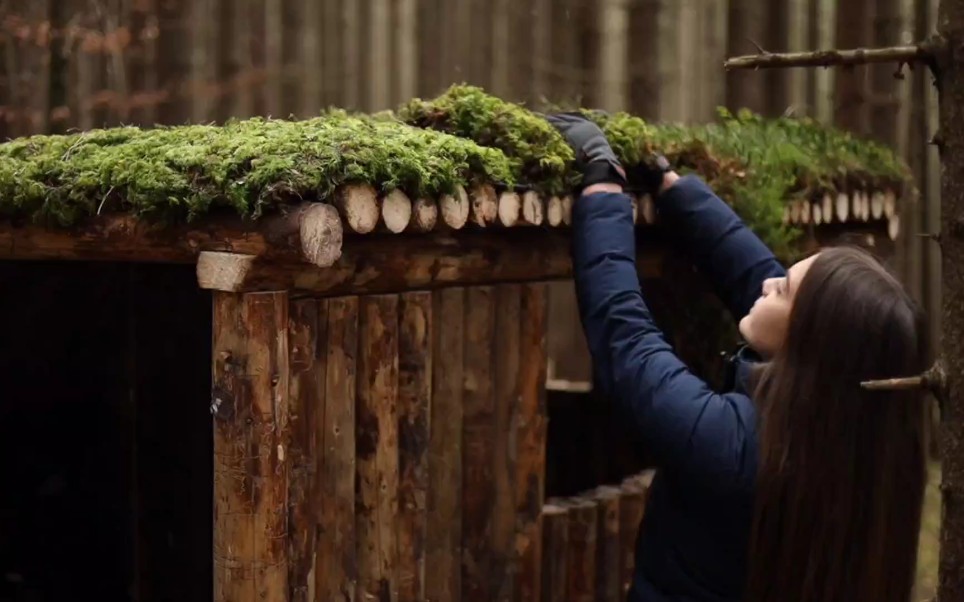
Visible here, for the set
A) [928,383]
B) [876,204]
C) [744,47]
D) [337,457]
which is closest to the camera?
[928,383]

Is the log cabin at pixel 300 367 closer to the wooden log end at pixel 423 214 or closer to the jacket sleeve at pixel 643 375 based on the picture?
the wooden log end at pixel 423 214

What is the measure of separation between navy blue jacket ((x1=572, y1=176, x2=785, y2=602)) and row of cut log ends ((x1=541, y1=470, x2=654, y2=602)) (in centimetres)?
71

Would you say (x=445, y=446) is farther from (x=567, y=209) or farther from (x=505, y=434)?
(x=567, y=209)

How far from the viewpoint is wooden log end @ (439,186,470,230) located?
8.66 ft

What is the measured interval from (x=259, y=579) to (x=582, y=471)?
88.3 inches

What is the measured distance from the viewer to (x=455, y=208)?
8.74 feet

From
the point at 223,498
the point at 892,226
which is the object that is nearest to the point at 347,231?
the point at 223,498

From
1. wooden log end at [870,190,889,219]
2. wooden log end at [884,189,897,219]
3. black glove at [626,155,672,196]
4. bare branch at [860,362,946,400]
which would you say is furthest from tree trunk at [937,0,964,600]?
wooden log end at [884,189,897,219]

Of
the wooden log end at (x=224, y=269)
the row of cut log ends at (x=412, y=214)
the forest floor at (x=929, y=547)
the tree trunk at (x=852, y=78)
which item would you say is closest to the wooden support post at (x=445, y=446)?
the row of cut log ends at (x=412, y=214)

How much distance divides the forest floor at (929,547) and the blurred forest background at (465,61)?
0.02 meters

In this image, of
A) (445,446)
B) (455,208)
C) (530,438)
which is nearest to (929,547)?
(530,438)

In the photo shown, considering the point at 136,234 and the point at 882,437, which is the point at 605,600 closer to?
the point at 882,437

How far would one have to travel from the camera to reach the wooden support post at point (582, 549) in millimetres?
3523

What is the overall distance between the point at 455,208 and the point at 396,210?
0.65ft
